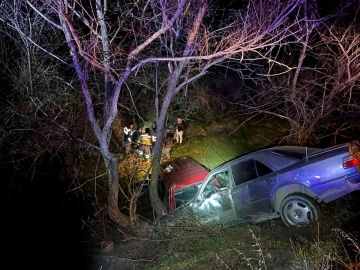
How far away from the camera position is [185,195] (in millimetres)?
8680

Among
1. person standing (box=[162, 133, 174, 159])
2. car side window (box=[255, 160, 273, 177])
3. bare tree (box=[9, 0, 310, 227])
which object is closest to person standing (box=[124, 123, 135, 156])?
person standing (box=[162, 133, 174, 159])

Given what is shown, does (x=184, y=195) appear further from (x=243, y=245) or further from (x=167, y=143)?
(x=167, y=143)

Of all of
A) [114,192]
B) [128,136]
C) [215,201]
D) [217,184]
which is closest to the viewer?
[215,201]

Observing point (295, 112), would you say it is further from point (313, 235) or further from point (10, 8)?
point (10, 8)

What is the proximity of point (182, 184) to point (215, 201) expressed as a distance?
1.08 meters

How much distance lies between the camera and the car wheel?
6.50 metres

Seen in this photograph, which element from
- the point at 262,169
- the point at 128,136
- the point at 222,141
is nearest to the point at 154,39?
the point at 262,169

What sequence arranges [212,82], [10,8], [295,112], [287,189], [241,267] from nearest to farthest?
[241,267] → [287,189] → [10,8] → [295,112] → [212,82]

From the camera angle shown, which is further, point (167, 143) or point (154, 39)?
point (167, 143)

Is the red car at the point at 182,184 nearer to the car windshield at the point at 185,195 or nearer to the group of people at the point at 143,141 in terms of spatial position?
the car windshield at the point at 185,195

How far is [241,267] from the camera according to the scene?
556 cm

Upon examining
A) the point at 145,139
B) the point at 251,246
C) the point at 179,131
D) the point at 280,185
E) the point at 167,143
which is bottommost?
the point at 251,246

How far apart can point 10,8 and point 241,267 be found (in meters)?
9.43

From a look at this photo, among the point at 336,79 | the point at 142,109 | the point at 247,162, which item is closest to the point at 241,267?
the point at 247,162
